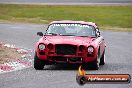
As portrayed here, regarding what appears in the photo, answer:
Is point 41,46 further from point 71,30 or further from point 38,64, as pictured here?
point 71,30

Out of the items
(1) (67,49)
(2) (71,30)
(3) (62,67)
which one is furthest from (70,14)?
(1) (67,49)

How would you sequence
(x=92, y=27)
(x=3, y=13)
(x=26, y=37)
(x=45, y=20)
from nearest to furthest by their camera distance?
1. (x=92, y=27)
2. (x=26, y=37)
3. (x=45, y=20)
4. (x=3, y=13)

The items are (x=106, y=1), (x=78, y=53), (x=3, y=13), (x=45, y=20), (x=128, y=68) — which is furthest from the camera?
(x=106, y=1)

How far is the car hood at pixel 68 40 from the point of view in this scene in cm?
1359

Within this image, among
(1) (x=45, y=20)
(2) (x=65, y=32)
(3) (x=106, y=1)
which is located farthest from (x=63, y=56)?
(3) (x=106, y=1)

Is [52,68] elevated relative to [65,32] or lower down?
lower down

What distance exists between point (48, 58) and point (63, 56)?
1.41ft

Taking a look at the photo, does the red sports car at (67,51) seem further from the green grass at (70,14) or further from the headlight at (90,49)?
the green grass at (70,14)

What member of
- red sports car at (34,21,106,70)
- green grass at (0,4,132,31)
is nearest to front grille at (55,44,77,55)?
red sports car at (34,21,106,70)

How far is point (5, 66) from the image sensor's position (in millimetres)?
14273

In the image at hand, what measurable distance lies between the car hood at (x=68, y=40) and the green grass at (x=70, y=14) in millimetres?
26587

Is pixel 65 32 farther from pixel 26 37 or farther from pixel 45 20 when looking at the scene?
pixel 45 20

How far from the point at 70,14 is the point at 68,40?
107 ft

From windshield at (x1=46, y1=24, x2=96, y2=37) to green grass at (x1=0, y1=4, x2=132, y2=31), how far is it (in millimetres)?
25482
